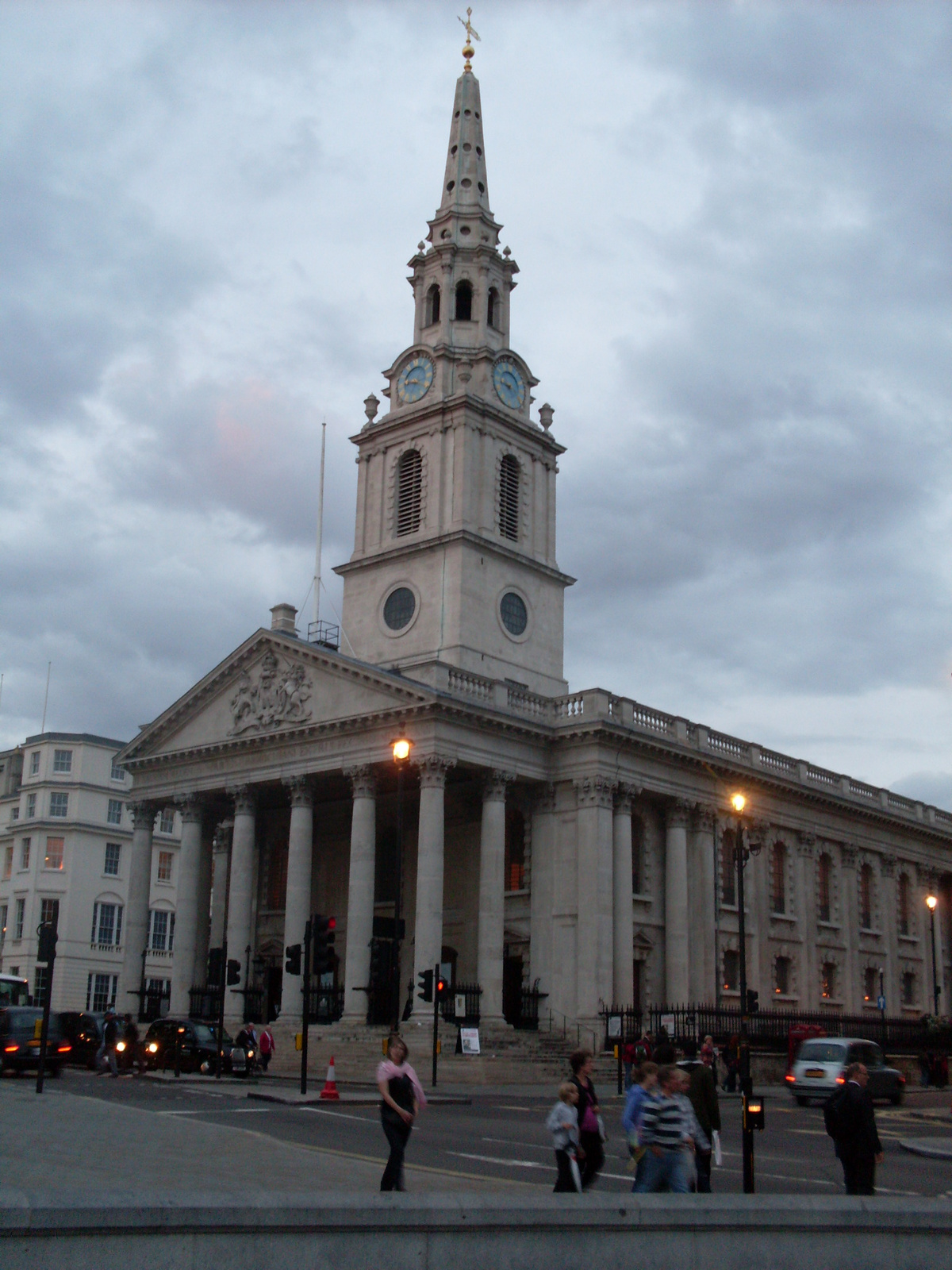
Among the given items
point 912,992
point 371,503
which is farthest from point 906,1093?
point 371,503

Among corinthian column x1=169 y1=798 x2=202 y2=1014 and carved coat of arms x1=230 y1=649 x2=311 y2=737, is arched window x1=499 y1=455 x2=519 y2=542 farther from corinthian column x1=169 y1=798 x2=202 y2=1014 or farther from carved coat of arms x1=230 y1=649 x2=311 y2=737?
corinthian column x1=169 y1=798 x2=202 y2=1014

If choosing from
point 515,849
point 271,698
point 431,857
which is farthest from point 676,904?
point 271,698

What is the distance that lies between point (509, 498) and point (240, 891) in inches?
824

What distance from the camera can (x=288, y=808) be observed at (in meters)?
57.7

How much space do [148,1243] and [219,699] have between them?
45724 millimetres

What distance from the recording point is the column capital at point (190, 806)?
53.5m

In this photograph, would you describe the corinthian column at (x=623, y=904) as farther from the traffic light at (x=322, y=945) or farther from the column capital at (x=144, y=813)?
the column capital at (x=144, y=813)

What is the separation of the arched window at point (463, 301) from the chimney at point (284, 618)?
56.9 feet

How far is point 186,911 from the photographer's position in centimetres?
5241

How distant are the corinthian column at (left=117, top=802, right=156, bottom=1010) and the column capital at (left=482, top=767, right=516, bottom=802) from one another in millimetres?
15721

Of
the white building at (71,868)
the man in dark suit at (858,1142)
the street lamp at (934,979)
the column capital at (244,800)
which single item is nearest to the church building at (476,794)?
the column capital at (244,800)

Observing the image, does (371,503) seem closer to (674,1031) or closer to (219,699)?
(219,699)

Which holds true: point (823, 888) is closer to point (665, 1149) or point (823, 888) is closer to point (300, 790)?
point (300, 790)

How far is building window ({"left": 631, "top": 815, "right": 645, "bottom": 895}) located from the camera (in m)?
50.7
